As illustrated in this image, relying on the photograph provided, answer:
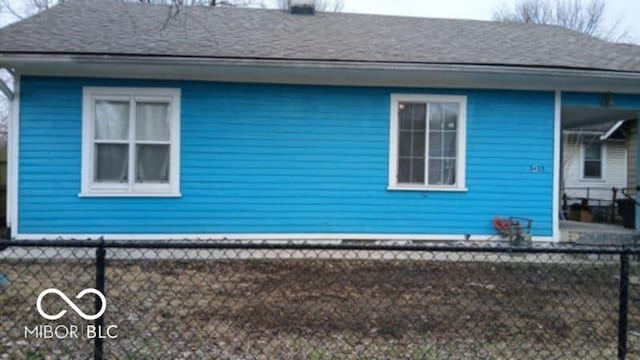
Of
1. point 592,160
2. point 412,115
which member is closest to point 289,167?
point 412,115

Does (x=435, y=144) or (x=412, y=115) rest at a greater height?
(x=412, y=115)

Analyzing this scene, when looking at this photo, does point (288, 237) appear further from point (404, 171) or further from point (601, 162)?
point (601, 162)

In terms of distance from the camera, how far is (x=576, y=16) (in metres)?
29.4

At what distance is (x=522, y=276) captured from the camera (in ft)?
18.9

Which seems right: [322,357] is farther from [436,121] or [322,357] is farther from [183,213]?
[436,121]

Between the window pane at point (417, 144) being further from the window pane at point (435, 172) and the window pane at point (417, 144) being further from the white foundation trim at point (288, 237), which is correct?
the white foundation trim at point (288, 237)

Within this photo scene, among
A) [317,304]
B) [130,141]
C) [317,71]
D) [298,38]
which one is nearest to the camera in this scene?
[317,304]

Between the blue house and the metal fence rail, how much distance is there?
38.8 inches

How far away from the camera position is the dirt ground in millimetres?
3246

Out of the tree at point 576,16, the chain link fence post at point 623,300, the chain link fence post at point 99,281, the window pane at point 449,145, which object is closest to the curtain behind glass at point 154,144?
the window pane at point 449,145

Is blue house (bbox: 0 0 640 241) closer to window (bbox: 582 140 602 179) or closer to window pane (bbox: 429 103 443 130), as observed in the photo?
window pane (bbox: 429 103 443 130)

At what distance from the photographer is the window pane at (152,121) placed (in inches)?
287

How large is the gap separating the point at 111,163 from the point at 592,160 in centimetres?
1612

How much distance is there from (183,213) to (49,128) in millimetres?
2342
